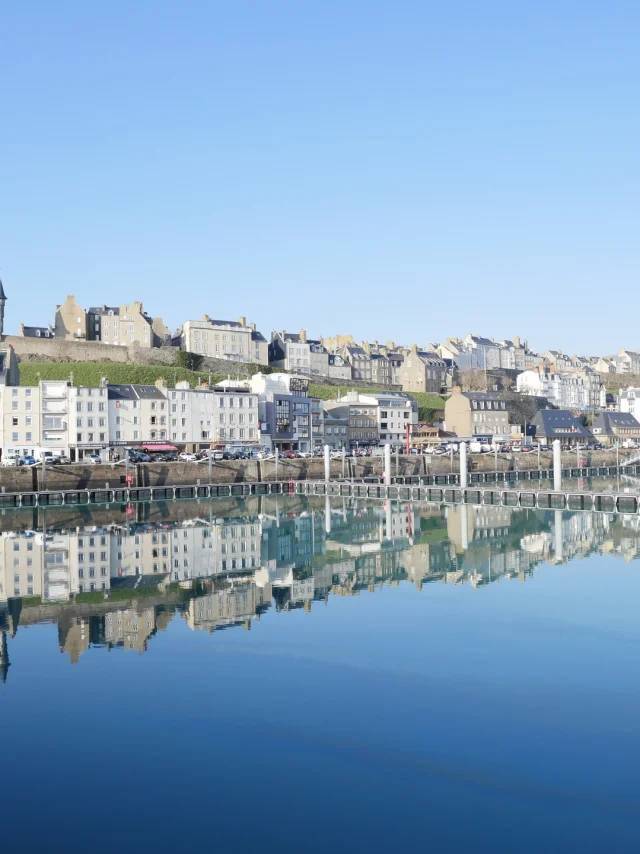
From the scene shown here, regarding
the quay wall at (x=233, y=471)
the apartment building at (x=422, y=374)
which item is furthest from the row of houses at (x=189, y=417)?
the apartment building at (x=422, y=374)

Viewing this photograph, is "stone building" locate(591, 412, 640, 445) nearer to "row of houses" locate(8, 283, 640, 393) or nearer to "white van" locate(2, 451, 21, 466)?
"row of houses" locate(8, 283, 640, 393)

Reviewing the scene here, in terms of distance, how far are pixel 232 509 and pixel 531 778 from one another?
124ft

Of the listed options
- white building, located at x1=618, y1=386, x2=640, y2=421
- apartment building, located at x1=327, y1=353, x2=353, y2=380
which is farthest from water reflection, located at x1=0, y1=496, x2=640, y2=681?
white building, located at x1=618, y1=386, x2=640, y2=421

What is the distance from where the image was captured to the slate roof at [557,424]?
302ft

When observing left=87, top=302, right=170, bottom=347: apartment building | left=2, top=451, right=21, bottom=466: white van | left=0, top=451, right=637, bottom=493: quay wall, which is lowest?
left=0, top=451, right=637, bottom=493: quay wall

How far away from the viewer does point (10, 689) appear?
16.0 meters

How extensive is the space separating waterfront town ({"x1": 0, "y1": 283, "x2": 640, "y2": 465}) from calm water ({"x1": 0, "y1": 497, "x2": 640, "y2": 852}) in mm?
35309

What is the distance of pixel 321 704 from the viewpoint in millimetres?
14914

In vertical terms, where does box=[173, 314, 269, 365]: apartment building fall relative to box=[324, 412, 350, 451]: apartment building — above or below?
above

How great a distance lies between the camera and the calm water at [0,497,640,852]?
1088 centimetres

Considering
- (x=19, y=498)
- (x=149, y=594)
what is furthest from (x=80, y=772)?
(x=19, y=498)

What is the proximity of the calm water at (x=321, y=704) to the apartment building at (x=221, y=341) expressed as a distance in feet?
222

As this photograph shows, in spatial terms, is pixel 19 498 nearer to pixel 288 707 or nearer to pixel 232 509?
pixel 232 509

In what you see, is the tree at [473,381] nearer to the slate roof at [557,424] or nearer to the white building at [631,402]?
the slate roof at [557,424]
